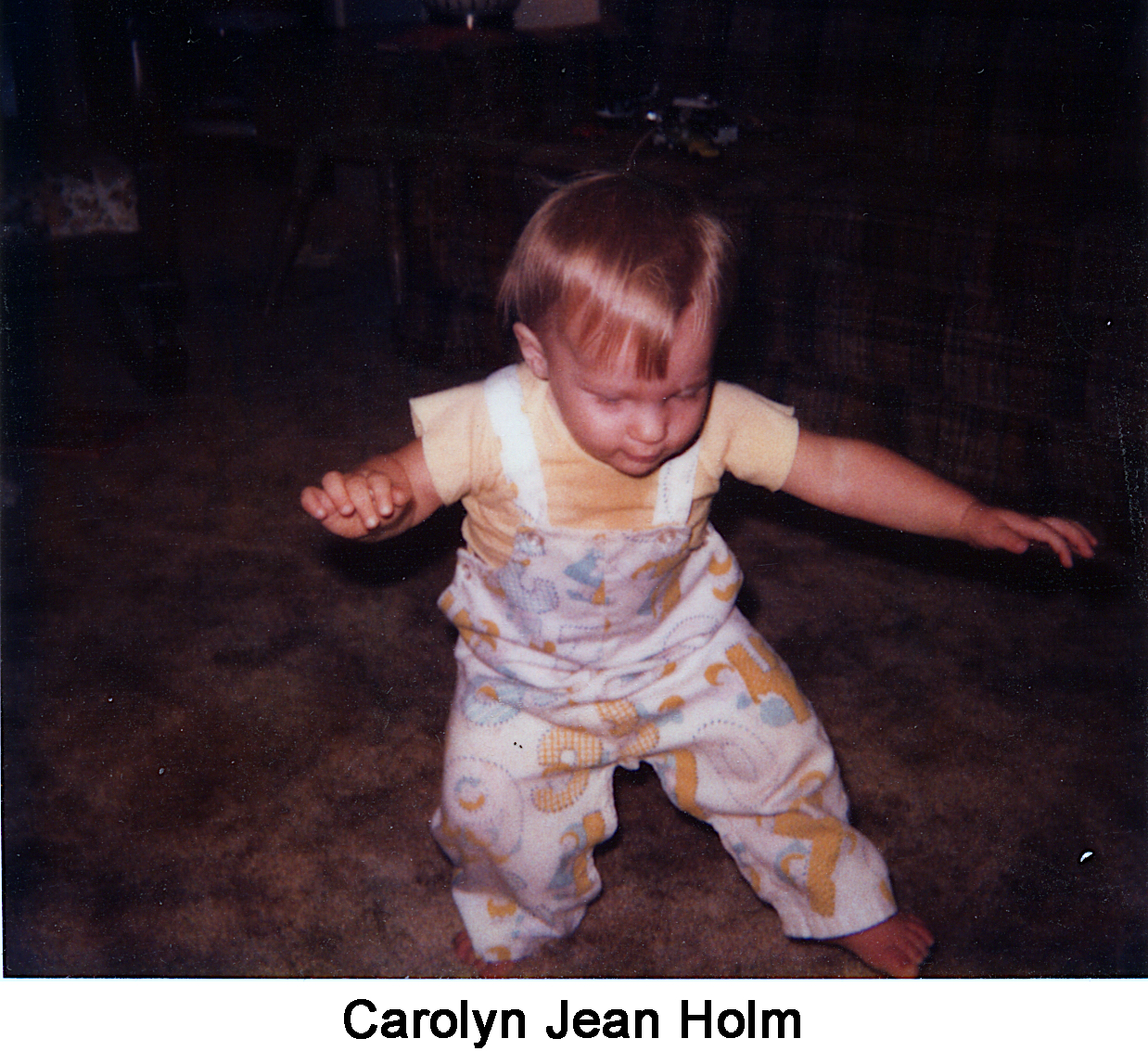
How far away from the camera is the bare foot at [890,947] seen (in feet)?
A: 3.02

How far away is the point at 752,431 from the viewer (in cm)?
94

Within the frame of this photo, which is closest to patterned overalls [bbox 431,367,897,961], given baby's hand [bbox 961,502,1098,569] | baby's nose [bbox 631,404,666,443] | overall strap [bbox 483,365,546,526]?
overall strap [bbox 483,365,546,526]

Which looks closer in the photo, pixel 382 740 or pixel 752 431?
pixel 752 431

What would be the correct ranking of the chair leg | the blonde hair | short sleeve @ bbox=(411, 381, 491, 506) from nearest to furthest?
the blonde hair, short sleeve @ bbox=(411, 381, 491, 506), the chair leg

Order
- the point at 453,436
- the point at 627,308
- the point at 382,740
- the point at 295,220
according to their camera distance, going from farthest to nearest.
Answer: the point at 295,220 < the point at 382,740 < the point at 453,436 < the point at 627,308

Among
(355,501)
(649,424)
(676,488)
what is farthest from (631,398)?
(355,501)

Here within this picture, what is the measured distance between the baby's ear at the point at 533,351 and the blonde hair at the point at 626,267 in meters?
0.02

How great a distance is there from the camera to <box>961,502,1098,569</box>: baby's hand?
2.84 ft

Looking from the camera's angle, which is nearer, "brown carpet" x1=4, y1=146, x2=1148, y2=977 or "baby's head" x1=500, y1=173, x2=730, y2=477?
"baby's head" x1=500, y1=173, x2=730, y2=477

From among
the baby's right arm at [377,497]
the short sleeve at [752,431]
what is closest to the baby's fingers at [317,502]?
the baby's right arm at [377,497]

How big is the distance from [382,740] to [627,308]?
2.04ft

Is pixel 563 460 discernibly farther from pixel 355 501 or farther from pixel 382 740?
pixel 382 740

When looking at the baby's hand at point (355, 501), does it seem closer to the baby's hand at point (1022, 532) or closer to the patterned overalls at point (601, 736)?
the patterned overalls at point (601, 736)

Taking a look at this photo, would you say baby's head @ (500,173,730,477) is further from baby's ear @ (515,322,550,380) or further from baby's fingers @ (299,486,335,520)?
baby's fingers @ (299,486,335,520)
